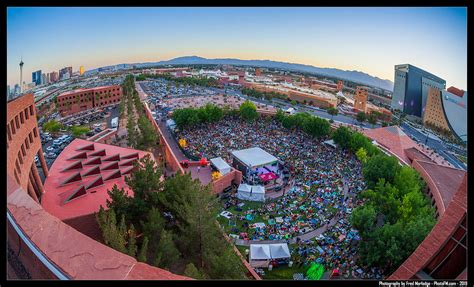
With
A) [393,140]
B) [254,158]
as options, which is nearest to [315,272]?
[254,158]

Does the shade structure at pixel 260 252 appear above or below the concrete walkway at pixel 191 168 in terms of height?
below

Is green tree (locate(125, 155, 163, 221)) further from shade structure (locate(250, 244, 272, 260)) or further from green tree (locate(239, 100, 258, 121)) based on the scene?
green tree (locate(239, 100, 258, 121))

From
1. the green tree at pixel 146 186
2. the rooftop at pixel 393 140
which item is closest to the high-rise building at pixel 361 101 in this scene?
the rooftop at pixel 393 140

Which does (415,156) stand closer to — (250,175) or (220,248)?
(250,175)

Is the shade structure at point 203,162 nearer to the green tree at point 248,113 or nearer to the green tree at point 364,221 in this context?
the green tree at point 364,221

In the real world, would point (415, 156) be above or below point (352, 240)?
above

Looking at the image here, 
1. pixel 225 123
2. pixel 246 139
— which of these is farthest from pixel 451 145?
pixel 225 123
